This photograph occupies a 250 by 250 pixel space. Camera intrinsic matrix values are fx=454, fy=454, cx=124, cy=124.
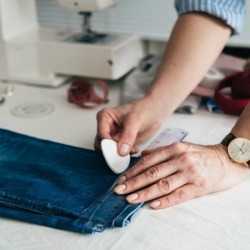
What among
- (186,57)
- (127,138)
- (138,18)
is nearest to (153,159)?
(127,138)

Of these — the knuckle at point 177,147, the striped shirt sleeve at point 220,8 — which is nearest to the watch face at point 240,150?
the knuckle at point 177,147

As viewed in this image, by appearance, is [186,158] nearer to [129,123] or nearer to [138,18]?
[129,123]

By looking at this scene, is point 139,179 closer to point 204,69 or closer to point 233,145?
point 233,145

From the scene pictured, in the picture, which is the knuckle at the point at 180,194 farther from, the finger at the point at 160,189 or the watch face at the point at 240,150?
the watch face at the point at 240,150

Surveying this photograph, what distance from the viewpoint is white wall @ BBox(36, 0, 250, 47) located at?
Result: 184 cm

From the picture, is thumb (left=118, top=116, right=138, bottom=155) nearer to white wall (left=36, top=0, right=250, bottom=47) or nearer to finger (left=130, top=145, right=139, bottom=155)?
finger (left=130, top=145, right=139, bottom=155)

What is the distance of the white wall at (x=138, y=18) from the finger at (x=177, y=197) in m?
1.02

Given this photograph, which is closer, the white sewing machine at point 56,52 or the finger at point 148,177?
the finger at point 148,177

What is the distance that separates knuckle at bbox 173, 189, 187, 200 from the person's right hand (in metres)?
0.16

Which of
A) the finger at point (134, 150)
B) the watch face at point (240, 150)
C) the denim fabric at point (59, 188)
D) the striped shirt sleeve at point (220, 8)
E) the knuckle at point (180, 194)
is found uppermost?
the striped shirt sleeve at point (220, 8)

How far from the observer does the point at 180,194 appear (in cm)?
88

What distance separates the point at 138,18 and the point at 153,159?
1.11m

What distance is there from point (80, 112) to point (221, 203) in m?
0.59

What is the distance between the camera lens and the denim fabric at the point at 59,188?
81 cm
